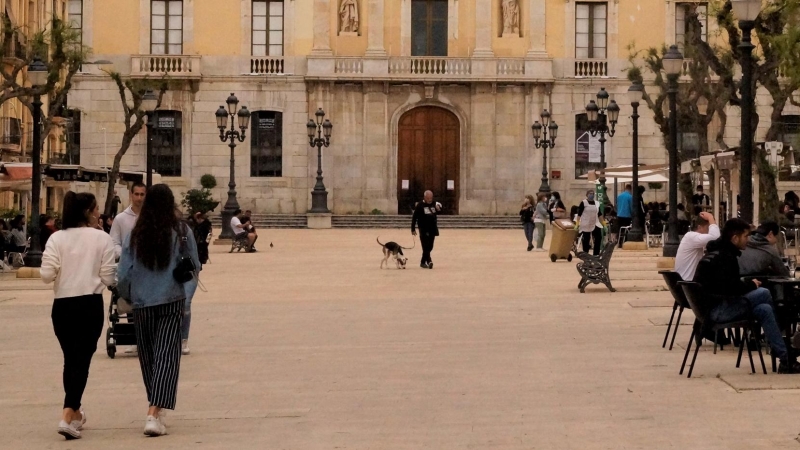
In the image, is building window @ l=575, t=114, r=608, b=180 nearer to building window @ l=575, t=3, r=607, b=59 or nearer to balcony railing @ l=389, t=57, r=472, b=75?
building window @ l=575, t=3, r=607, b=59

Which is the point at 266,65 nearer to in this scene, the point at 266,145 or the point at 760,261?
the point at 266,145

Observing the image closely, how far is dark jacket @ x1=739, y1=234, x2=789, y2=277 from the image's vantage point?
1437cm

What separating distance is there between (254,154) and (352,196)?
3459 millimetres

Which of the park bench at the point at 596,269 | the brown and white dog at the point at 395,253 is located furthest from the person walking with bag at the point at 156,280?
the brown and white dog at the point at 395,253

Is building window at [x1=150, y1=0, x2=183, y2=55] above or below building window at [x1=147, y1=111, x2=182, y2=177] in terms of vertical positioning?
above

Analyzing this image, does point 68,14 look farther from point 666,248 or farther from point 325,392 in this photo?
point 325,392

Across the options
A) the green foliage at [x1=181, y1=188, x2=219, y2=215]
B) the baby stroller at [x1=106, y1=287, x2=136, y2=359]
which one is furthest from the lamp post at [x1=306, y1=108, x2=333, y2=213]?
the baby stroller at [x1=106, y1=287, x2=136, y2=359]

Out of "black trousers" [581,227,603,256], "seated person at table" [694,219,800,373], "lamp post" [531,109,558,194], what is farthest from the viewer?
"lamp post" [531,109,558,194]

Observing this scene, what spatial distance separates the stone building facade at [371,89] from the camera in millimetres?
53594

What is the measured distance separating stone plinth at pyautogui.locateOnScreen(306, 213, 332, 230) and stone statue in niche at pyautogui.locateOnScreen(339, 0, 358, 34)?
6.70 metres

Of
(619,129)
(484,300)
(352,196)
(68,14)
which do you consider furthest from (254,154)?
(484,300)

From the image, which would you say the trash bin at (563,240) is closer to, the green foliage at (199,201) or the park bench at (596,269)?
the park bench at (596,269)

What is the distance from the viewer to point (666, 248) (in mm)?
29859

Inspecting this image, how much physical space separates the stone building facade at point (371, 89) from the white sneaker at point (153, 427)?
43068 millimetres
